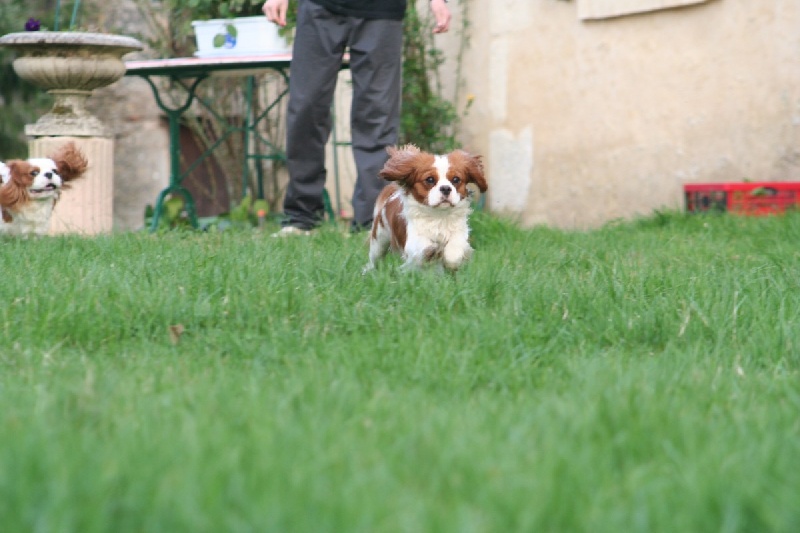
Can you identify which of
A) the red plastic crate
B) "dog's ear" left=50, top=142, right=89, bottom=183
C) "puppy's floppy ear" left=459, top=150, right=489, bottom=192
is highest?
"puppy's floppy ear" left=459, top=150, right=489, bottom=192

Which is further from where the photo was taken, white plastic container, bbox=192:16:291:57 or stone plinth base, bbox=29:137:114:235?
white plastic container, bbox=192:16:291:57

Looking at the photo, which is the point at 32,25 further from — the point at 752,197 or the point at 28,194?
the point at 752,197

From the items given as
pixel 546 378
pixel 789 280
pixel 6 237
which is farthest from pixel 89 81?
pixel 546 378

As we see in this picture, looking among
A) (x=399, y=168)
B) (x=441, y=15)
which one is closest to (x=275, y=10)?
(x=441, y=15)

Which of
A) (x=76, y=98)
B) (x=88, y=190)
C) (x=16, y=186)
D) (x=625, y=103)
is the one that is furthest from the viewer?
(x=625, y=103)

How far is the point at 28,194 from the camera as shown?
548cm

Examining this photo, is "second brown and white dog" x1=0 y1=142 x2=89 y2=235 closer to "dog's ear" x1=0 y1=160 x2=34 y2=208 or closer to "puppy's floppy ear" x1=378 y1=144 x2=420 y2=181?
"dog's ear" x1=0 y1=160 x2=34 y2=208

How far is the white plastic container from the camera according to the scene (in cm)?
680

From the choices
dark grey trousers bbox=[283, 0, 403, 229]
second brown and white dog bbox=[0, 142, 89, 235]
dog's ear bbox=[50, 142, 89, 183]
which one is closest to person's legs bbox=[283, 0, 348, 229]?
dark grey trousers bbox=[283, 0, 403, 229]

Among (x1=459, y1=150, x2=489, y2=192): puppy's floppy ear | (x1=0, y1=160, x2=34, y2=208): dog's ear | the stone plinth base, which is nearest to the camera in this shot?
(x1=459, y1=150, x2=489, y2=192): puppy's floppy ear

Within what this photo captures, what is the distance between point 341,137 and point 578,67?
6.82 feet

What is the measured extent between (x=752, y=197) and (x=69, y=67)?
159 inches

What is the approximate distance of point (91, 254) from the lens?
4.30m

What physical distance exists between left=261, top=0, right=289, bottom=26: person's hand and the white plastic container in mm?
1133
